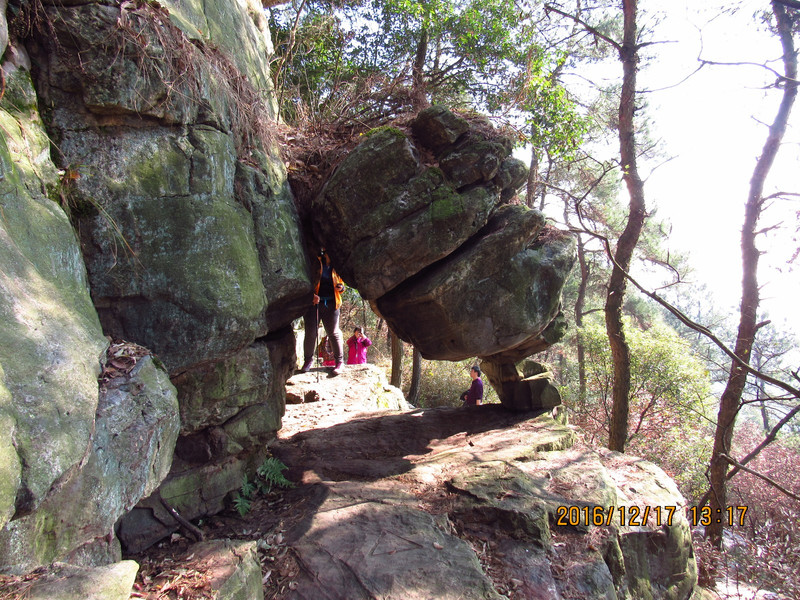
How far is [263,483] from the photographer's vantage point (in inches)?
233

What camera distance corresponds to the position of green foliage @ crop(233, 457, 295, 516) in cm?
549

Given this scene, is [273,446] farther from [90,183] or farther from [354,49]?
[354,49]

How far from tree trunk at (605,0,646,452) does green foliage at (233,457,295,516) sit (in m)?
6.35

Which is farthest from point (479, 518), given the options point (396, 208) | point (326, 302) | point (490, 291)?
point (326, 302)

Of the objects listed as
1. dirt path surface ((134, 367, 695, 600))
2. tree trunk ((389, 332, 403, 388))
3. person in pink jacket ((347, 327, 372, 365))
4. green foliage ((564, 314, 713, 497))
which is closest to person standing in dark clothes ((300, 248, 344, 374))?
dirt path surface ((134, 367, 695, 600))

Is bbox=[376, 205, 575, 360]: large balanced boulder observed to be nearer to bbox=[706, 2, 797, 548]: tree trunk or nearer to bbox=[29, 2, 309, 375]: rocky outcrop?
bbox=[29, 2, 309, 375]: rocky outcrop

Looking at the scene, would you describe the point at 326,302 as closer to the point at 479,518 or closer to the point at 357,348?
the point at 479,518

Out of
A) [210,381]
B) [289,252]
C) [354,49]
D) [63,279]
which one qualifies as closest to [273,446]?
[210,381]

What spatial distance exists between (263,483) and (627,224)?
7869 millimetres

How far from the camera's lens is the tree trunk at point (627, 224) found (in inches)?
330

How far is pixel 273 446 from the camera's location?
714 centimetres

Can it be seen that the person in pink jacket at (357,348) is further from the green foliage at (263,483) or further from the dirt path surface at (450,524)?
the green foliage at (263,483)

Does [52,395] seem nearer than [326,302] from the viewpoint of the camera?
Yes

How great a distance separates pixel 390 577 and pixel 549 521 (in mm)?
2099
